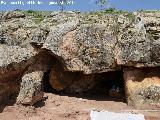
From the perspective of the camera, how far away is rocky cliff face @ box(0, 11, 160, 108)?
1191 centimetres

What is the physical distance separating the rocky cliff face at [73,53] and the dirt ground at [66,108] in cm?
34

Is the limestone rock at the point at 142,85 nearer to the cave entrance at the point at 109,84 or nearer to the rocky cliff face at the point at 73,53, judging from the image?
the rocky cliff face at the point at 73,53

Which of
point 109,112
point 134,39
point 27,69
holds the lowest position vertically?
point 109,112

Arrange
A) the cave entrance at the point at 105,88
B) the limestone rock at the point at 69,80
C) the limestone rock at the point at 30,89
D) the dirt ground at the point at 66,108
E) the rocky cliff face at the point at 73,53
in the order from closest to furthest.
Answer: the dirt ground at the point at 66,108
the limestone rock at the point at 30,89
the rocky cliff face at the point at 73,53
the limestone rock at the point at 69,80
the cave entrance at the point at 105,88

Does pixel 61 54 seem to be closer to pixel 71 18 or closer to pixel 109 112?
pixel 71 18

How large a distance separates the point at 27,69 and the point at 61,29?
6.16 feet

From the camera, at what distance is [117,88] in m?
13.1

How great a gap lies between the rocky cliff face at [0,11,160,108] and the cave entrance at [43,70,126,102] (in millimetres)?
411

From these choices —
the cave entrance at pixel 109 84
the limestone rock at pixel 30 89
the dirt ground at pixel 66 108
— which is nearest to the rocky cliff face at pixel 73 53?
the limestone rock at pixel 30 89

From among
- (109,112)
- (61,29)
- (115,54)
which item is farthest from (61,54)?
(109,112)

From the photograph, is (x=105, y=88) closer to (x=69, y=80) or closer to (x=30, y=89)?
(x=69, y=80)

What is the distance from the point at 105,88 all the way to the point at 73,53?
8.17 feet

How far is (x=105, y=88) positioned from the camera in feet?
45.6

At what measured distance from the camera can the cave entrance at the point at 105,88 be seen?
1301 cm
